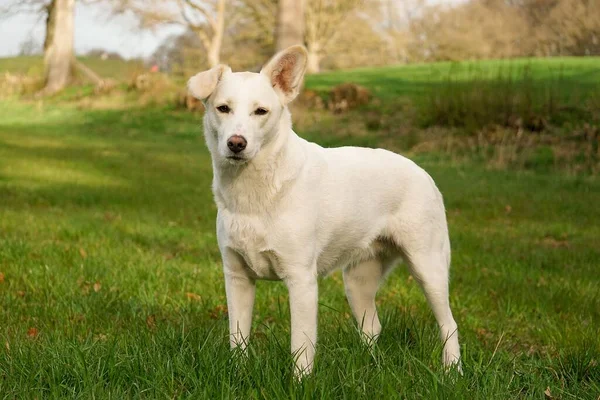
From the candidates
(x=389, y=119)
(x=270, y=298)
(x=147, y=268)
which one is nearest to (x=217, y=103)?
(x=270, y=298)

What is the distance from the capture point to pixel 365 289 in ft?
14.4

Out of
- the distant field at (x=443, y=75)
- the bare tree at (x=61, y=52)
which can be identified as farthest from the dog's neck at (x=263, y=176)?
the bare tree at (x=61, y=52)

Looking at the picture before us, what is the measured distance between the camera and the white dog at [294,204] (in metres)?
3.55

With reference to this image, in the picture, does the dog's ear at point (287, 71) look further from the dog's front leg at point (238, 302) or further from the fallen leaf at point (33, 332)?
the fallen leaf at point (33, 332)

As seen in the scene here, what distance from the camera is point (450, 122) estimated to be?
1659cm

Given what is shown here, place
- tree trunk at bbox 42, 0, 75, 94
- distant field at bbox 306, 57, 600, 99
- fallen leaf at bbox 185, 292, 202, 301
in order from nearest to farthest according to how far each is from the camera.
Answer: fallen leaf at bbox 185, 292, 202, 301 < distant field at bbox 306, 57, 600, 99 < tree trunk at bbox 42, 0, 75, 94

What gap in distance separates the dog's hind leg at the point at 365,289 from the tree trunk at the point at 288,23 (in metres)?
16.6

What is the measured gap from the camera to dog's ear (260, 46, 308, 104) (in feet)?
12.3

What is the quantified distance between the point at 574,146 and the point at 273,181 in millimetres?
12308

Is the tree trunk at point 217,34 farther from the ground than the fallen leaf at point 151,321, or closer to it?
farther from the ground

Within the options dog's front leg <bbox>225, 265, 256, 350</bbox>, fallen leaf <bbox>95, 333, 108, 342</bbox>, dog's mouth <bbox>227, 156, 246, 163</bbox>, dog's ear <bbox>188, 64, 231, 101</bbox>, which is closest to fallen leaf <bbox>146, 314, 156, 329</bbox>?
fallen leaf <bbox>95, 333, 108, 342</bbox>

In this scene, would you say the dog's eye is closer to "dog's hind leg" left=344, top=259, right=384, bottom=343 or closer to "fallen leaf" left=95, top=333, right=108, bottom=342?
"dog's hind leg" left=344, top=259, right=384, bottom=343

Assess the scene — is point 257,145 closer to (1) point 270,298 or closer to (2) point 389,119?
(1) point 270,298

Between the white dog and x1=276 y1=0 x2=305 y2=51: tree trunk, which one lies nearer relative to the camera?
the white dog
